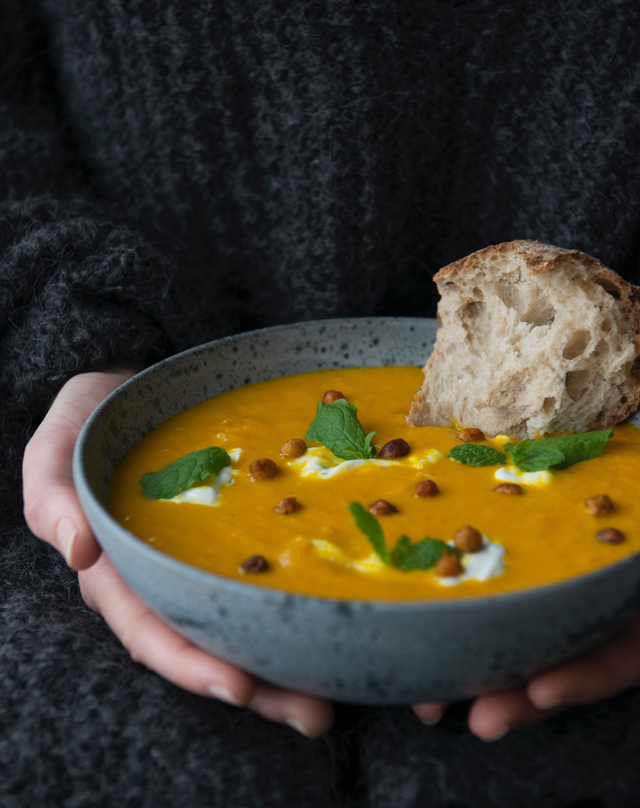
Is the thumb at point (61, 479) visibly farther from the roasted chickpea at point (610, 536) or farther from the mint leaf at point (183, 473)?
the roasted chickpea at point (610, 536)

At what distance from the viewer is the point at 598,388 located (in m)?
1.97

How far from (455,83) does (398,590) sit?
1.62 metres

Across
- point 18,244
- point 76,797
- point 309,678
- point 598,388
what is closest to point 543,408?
point 598,388

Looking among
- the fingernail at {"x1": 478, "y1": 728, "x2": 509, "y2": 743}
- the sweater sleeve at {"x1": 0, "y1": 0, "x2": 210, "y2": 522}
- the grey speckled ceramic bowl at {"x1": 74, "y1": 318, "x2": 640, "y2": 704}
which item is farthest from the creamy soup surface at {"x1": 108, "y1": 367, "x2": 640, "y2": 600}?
the sweater sleeve at {"x1": 0, "y1": 0, "x2": 210, "y2": 522}

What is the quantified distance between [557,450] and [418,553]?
473mm

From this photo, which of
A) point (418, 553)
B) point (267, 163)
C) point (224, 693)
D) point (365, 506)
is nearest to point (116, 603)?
point (224, 693)

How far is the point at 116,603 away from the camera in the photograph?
1.65 m

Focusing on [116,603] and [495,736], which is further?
[116,603]

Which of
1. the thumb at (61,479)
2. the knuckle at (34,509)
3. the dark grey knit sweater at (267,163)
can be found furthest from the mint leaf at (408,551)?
the dark grey knit sweater at (267,163)

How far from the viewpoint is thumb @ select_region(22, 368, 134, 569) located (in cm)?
156

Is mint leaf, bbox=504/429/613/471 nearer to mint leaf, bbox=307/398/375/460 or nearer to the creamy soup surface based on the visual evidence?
the creamy soup surface

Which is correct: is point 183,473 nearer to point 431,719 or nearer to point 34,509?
point 34,509

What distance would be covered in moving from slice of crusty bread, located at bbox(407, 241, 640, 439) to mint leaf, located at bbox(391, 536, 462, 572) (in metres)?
0.60

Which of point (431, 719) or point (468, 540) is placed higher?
point (468, 540)
